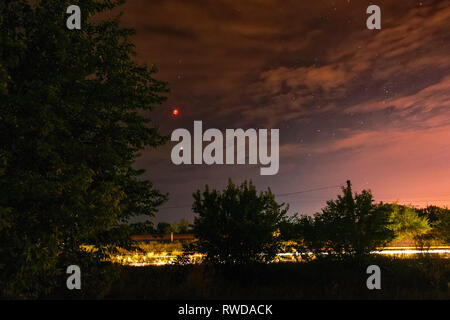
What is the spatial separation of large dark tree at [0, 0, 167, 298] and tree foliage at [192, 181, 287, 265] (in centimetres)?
289

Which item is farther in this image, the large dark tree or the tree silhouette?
the tree silhouette

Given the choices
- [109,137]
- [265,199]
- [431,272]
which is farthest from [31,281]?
[431,272]

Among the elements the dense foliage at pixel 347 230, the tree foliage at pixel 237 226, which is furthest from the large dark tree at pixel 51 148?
the dense foliage at pixel 347 230

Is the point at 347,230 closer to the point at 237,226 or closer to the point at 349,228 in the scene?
the point at 349,228

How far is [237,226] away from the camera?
11.1 meters

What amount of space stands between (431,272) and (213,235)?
27.6ft

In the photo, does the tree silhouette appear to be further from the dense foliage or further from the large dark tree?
the large dark tree

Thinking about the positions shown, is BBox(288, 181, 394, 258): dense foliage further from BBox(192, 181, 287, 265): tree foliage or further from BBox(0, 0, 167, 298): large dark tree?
BBox(0, 0, 167, 298): large dark tree

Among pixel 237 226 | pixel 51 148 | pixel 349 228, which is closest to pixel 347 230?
pixel 349 228

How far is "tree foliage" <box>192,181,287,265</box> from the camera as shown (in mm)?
11164

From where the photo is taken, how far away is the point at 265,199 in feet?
38.3

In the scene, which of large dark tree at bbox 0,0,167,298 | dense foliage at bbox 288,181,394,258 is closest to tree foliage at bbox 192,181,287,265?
dense foliage at bbox 288,181,394,258

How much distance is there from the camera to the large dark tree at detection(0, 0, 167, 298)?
20.5 ft

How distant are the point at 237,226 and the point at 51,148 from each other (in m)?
6.34
